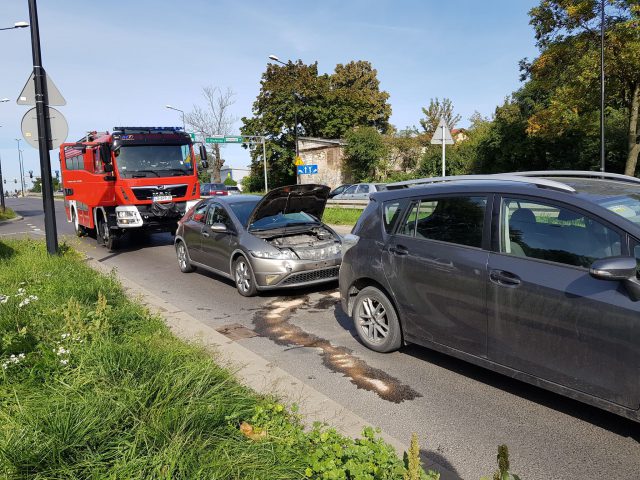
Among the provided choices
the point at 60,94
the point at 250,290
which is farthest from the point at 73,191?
the point at 250,290

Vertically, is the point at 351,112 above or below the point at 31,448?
above

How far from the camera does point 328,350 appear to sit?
17.5ft

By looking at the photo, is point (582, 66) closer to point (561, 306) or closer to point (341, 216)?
point (341, 216)

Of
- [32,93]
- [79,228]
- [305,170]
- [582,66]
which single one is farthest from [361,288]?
[305,170]

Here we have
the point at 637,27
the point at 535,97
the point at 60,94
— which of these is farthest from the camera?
the point at 535,97

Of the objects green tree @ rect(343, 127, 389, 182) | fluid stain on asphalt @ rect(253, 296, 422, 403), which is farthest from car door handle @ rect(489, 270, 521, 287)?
green tree @ rect(343, 127, 389, 182)

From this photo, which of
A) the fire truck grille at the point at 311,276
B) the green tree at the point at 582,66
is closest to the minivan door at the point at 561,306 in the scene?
the fire truck grille at the point at 311,276

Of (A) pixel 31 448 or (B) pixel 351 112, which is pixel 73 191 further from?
(B) pixel 351 112

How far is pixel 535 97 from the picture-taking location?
4019 cm

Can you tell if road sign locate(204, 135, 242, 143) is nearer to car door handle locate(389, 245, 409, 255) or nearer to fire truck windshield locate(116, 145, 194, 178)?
fire truck windshield locate(116, 145, 194, 178)

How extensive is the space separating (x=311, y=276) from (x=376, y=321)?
2.63m

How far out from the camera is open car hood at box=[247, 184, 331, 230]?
26.2 ft

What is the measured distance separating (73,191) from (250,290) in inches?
499

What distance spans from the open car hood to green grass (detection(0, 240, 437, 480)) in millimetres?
3437
